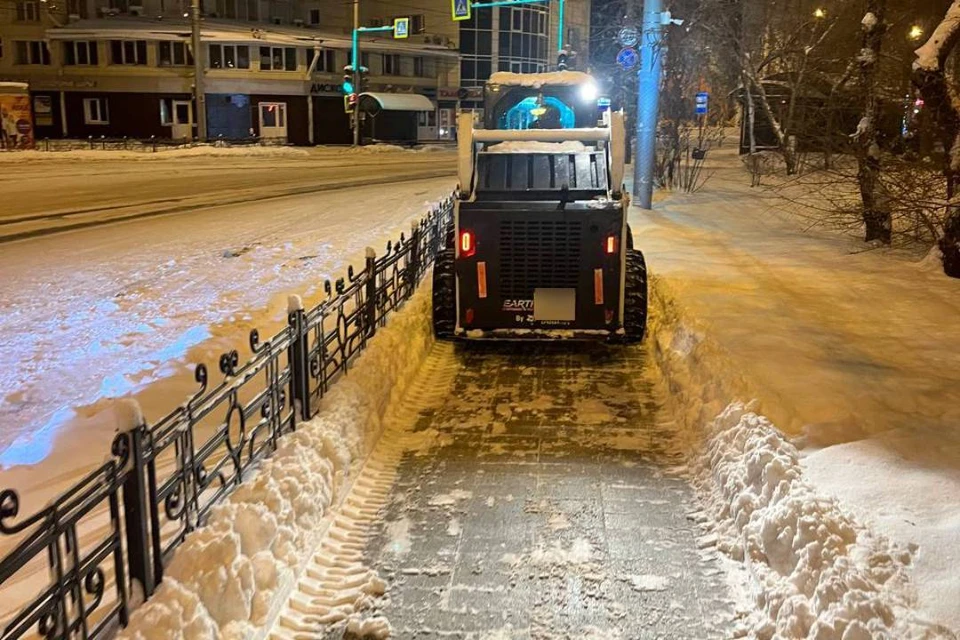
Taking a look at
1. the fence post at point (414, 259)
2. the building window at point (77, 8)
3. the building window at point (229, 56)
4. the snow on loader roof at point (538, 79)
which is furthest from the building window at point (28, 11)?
the fence post at point (414, 259)

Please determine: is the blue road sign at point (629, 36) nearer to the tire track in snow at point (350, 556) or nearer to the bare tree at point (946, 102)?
the bare tree at point (946, 102)

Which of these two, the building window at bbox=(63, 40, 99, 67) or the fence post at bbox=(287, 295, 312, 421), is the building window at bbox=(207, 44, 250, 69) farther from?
the fence post at bbox=(287, 295, 312, 421)

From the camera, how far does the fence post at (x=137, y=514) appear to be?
370 centimetres

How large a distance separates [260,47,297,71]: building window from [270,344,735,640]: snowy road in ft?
153

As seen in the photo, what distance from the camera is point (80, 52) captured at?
164ft

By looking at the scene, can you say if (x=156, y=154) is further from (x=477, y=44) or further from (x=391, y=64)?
(x=477, y=44)

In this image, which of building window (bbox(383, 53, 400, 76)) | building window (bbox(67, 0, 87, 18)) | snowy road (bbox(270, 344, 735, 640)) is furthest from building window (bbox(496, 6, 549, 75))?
snowy road (bbox(270, 344, 735, 640))

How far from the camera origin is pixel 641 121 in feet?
61.0

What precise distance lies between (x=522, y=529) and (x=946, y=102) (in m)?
9.15

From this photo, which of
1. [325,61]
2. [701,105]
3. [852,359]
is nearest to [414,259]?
[852,359]

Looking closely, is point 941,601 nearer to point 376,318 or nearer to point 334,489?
point 334,489

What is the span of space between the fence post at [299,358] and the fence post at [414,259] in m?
4.32

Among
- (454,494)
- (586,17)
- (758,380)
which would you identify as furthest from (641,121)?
(586,17)

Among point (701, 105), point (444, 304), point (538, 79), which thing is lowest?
point (444, 304)
